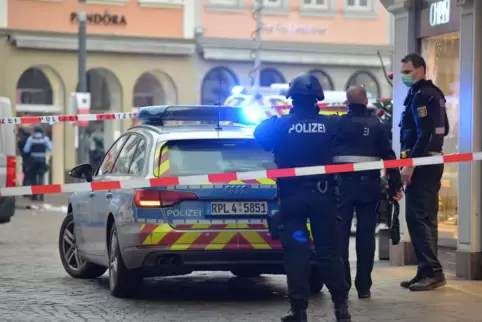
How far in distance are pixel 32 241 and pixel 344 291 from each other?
33.5 ft

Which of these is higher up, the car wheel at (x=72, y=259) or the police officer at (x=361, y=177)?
the police officer at (x=361, y=177)

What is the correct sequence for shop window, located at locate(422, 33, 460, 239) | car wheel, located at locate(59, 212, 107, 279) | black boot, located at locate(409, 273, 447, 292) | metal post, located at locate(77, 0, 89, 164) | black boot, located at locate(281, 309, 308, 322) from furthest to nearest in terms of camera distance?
metal post, located at locate(77, 0, 89, 164) < shop window, located at locate(422, 33, 460, 239) < car wheel, located at locate(59, 212, 107, 279) < black boot, located at locate(409, 273, 447, 292) < black boot, located at locate(281, 309, 308, 322)

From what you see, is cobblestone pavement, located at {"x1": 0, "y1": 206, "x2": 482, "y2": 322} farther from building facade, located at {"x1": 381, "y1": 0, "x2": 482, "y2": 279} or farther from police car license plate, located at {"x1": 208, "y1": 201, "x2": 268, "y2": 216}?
police car license plate, located at {"x1": 208, "y1": 201, "x2": 268, "y2": 216}

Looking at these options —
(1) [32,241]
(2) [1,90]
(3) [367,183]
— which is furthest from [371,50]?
(3) [367,183]

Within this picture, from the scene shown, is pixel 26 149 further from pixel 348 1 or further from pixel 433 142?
pixel 433 142

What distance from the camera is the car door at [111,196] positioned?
11312 millimetres

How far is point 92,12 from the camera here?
38.3m

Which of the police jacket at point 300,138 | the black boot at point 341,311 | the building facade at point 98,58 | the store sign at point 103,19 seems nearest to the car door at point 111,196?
the police jacket at point 300,138

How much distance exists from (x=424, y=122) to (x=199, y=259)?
2.43 metres

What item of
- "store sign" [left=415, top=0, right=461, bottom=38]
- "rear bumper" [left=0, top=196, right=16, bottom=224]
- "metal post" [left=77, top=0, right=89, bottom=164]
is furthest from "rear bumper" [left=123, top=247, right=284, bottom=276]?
"metal post" [left=77, top=0, right=89, bottom=164]

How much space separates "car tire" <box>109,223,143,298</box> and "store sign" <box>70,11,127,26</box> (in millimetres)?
27414

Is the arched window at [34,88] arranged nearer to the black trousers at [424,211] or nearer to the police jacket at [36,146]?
the police jacket at [36,146]

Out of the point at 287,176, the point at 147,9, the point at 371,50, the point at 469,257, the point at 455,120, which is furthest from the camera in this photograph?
the point at 371,50

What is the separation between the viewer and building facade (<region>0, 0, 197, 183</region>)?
37.2 metres
